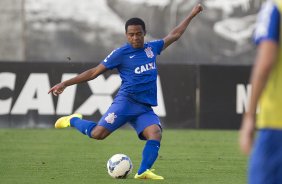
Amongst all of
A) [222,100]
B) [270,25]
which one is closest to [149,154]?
[270,25]

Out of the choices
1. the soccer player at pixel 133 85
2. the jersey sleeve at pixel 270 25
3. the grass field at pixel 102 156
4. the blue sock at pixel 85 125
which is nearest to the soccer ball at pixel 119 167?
the grass field at pixel 102 156

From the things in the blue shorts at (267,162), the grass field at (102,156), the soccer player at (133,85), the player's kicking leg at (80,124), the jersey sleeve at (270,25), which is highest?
the jersey sleeve at (270,25)

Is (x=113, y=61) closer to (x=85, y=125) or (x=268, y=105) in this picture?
(x=85, y=125)

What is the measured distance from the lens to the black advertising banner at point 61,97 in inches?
766

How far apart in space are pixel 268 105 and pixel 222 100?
14.8 m

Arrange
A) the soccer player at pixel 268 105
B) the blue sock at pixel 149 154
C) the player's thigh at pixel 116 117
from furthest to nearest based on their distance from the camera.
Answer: the player's thigh at pixel 116 117, the blue sock at pixel 149 154, the soccer player at pixel 268 105

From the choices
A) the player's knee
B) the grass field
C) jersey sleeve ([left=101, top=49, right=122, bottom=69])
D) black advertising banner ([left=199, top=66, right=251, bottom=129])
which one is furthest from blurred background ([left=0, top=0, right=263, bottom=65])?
the player's knee

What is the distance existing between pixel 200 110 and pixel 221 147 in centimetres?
432

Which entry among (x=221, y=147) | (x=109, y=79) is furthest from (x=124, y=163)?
(x=109, y=79)

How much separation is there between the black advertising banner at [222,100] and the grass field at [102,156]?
537mm

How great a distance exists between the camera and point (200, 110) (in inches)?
781

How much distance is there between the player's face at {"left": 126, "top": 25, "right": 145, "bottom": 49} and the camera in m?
10.4

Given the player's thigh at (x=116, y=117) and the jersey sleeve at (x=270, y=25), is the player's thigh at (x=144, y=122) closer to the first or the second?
the player's thigh at (x=116, y=117)

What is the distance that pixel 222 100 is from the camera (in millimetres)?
19844
